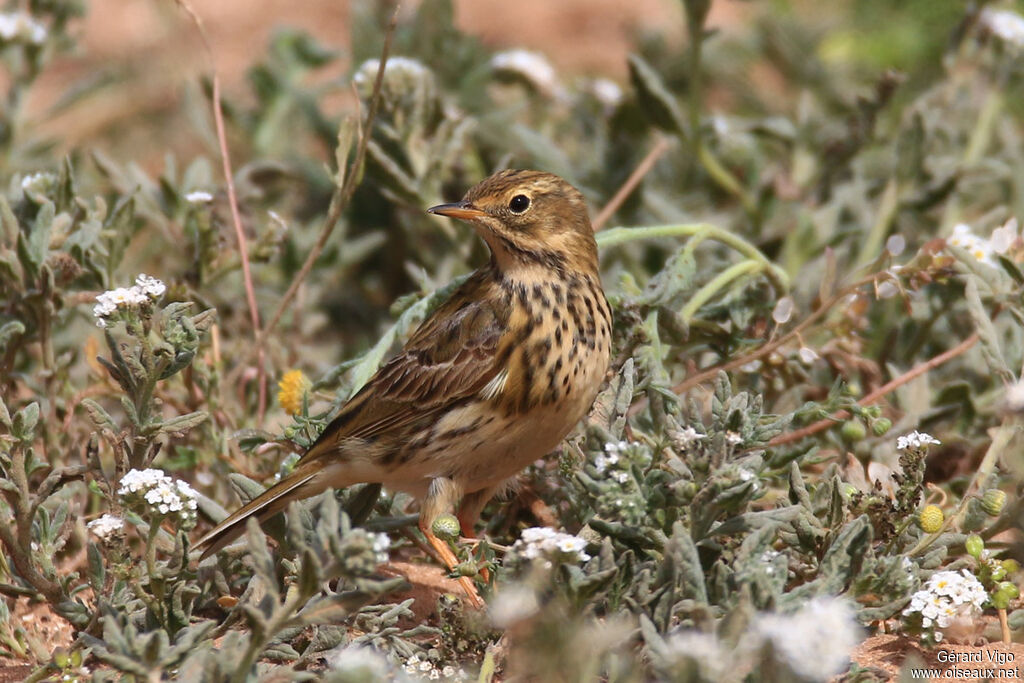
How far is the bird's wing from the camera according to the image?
4035 mm

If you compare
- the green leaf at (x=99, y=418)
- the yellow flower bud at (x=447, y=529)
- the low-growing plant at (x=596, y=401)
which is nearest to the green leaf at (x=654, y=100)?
the low-growing plant at (x=596, y=401)

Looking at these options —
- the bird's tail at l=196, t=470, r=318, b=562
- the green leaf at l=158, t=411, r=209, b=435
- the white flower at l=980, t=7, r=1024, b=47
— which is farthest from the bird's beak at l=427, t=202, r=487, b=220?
the white flower at l=980, t=7, r=1024, b=47

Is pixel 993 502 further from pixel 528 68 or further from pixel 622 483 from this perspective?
pixel 528 68

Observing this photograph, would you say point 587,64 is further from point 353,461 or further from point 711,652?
point 711,652

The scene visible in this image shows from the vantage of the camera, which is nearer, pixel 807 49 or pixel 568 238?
pixel 568 238

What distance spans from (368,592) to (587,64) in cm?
775

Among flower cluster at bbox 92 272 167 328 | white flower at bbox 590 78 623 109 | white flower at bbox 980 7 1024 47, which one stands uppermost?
flower cluster at bbox 92 272 167 328

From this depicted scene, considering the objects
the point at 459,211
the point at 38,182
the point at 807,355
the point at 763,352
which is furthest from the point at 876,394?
the point at 38,182

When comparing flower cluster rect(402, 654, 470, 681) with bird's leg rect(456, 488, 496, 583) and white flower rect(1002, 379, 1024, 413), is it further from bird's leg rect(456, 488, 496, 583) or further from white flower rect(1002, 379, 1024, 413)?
white flower rect(1002, 379, 1024, 413)

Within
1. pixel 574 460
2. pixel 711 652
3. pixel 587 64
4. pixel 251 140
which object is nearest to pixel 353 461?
pixel 574 460

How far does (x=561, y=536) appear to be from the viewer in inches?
114

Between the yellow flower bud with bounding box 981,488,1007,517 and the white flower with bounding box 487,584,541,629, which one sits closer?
the white flower with bounding box 487,584,541,629

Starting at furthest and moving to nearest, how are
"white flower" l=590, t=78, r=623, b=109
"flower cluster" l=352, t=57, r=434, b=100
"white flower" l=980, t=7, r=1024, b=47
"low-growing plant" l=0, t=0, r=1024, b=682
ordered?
"white flower" l=590, t=78, r=623, b=109 → "white flower" l=980, t=7, r=1024, b=47 → "flower cluster" l=352, t=57, r=434, b=100 → "low-growing plant" l=0, t=0, r=1024, b=682

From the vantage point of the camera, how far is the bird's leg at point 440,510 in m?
3.92
